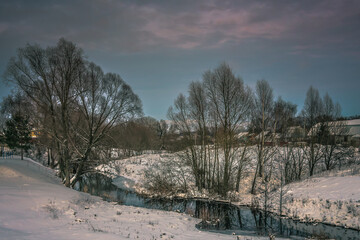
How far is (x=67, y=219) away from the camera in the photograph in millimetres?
10164

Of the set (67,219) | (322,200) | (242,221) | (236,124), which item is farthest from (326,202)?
(67,219)

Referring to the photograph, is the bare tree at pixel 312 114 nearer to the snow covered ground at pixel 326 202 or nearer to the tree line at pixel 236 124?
the tree line at pixel 236 124

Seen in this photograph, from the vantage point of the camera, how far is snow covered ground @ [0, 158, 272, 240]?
8141 mm

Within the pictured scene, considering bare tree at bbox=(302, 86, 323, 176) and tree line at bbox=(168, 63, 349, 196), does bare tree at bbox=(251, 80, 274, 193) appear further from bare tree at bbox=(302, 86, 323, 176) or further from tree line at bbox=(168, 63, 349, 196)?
A: bare tree at bbox=(302, 86, 323, 176)

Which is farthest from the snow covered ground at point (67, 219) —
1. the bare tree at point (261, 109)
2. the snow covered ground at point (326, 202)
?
the bare tree at point (261, 109)

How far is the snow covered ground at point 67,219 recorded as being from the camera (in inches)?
320

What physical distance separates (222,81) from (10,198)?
16767 millimetres

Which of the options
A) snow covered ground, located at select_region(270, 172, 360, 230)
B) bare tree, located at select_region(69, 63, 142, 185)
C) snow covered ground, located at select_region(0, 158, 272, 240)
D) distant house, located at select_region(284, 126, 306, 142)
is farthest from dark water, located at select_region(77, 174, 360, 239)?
distant house, located at select_region(284, 126, 306, 142)

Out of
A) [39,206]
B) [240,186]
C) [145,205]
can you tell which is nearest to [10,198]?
[39,206]

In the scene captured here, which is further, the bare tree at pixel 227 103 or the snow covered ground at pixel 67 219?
the bare tree at pixel 227 103

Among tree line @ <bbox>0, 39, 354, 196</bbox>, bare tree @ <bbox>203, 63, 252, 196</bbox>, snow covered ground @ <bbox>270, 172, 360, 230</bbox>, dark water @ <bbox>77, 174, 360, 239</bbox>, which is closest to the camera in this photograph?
dark water @ <bbox>77, 174, 360, 239</bbox>

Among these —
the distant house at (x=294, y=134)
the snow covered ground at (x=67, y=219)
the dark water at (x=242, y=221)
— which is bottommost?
the dark water at (x=242, y=221)

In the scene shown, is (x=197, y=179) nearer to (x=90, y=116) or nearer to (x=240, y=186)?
(x=240, y=186)

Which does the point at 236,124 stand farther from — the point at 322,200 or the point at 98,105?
the point at 98,105
